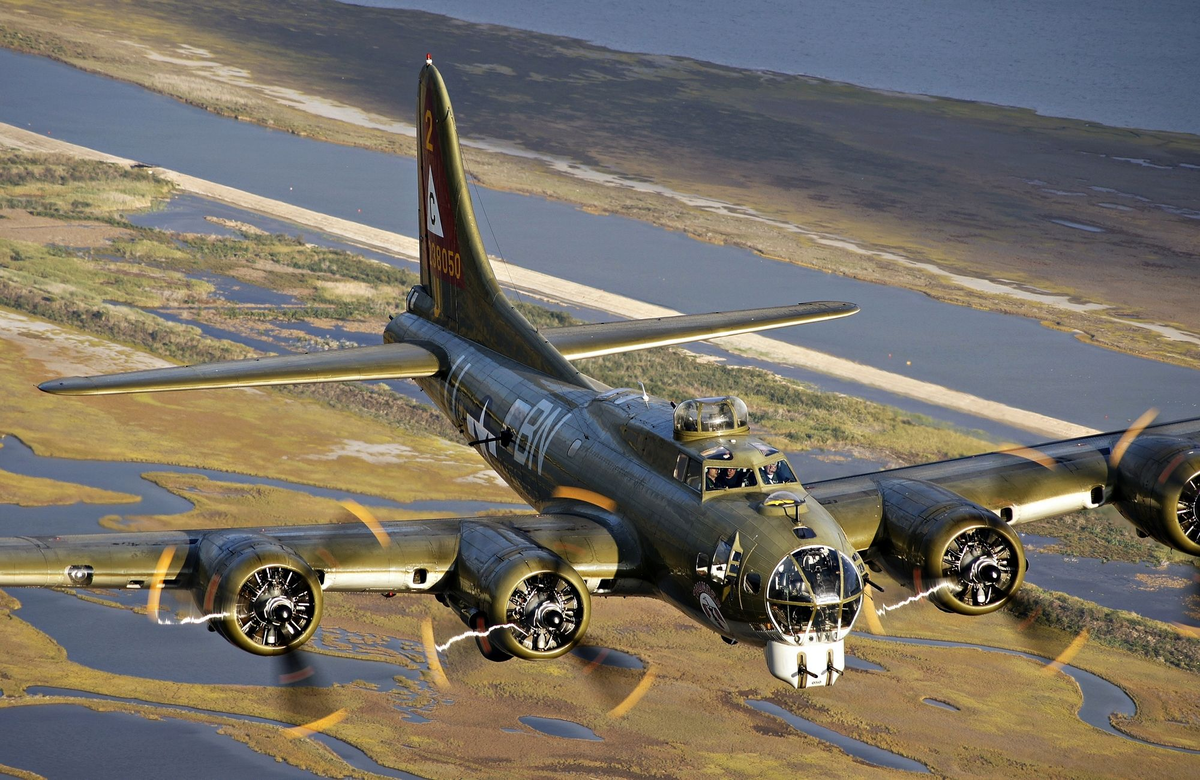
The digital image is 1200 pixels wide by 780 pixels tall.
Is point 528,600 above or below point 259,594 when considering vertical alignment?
above

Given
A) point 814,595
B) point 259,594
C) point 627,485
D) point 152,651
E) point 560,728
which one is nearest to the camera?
point 814,595

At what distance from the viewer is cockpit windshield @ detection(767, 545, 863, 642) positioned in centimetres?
2855

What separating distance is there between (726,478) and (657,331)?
531 inches

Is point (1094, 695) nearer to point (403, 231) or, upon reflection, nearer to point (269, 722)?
point (269, 722)

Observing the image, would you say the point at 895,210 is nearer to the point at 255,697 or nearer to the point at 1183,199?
the point at 1183,199

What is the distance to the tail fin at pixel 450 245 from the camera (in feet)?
142

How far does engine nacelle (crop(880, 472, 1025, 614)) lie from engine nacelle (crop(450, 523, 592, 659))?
8.54m

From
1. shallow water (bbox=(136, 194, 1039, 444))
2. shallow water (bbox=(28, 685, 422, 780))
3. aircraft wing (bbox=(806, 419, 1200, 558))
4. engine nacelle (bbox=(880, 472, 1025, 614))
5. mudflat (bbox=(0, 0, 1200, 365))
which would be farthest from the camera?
mudflat (bbox=(0, 0, 1200, 365))

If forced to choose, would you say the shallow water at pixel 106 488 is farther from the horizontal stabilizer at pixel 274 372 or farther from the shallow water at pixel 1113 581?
the shallow water at pixel 1113 581

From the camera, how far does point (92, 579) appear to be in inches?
1150

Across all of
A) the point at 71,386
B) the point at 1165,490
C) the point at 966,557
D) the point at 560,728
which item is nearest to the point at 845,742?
the point at 560,728

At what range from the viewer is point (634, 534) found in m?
32.8

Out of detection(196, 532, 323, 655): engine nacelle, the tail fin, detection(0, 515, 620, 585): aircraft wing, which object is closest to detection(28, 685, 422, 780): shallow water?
the tail fin

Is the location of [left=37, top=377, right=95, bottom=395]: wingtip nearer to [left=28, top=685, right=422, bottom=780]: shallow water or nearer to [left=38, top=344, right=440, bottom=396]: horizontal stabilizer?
[left=38, top=344, right=440, bottom=396]: horizontal stabilizer
